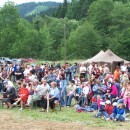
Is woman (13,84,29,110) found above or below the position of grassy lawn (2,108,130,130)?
above

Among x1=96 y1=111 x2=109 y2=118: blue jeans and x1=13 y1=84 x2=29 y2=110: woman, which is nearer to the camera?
x1=96 y1=111 x2=109 y2=118: blue jeans

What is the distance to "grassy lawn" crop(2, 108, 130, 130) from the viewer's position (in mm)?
12586

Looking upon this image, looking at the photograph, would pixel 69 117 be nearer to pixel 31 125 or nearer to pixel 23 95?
pixel 31 125

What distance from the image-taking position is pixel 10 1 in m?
82.6

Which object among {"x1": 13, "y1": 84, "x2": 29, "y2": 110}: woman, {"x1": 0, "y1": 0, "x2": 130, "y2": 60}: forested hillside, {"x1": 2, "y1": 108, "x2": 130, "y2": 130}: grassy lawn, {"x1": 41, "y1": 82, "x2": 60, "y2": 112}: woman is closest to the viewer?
{"x1": 2, "y1": 108, "x2": 130, "y2": 130}: grassy lawn

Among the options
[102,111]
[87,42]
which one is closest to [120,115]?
[102,111]

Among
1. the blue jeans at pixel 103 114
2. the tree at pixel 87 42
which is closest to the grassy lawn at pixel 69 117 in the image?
the blue jeans at pixel 103 114

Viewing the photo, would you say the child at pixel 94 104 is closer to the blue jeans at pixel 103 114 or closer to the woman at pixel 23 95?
the blue jeans at pixel 103 114

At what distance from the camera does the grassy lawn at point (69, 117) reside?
41.3ft

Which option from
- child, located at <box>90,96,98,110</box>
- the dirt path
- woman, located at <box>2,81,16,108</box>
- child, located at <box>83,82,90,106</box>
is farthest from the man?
the dirt path

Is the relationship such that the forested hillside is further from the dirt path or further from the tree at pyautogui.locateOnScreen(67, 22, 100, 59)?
the dirt path

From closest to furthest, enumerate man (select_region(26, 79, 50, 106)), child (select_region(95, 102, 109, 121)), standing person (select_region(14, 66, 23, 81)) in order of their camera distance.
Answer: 1. child (select_region(95, 102, 109, 121))
2. man (select_region(26, 79, 50, 106))
3. standing person (select_region(14, 66, 23, 81))

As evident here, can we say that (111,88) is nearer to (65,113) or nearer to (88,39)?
(65,113)

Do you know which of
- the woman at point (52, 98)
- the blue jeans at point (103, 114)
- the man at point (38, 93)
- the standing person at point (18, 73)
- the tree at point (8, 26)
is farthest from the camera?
the tree at point (8, 26)
